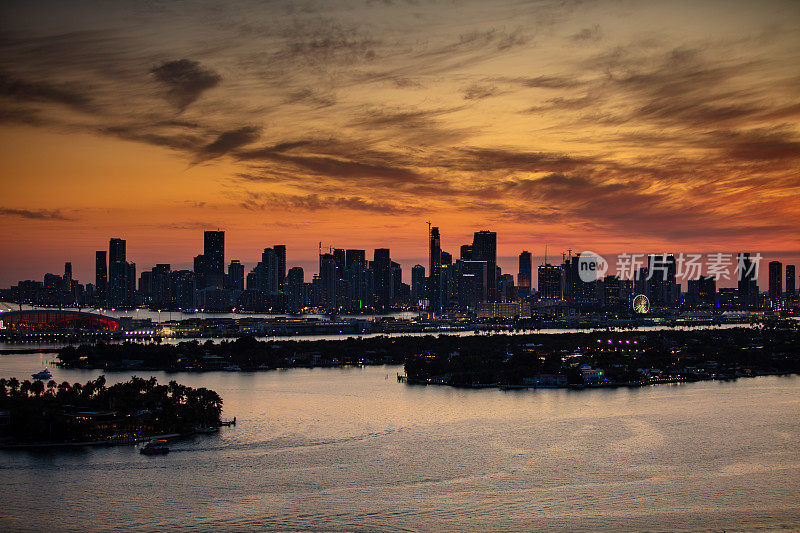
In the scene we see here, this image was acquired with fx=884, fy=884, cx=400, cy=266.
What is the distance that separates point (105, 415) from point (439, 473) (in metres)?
8.54

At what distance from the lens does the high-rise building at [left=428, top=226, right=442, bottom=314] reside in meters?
97.4

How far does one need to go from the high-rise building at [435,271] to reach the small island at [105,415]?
2955 inches

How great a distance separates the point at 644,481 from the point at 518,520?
356cm

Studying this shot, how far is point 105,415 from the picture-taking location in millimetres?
20719

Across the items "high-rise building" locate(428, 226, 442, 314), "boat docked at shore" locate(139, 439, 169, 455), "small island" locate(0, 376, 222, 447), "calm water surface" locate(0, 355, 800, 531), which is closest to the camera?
"calm water surface" locate(0, 355, 800, 531)

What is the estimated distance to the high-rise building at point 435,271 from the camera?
97438mm

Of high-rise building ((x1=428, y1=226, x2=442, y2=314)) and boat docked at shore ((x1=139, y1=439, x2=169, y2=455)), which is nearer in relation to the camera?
boat docked at shore ((x1=139, y1=439, x2=169, y2=455))

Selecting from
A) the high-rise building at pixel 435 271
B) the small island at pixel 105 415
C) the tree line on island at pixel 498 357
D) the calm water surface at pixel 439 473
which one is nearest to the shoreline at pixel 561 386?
the tree line on island at pixel 498 357

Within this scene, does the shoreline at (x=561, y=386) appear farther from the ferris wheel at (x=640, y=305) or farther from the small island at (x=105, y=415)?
the ferris wheel at (x=640, y=305)

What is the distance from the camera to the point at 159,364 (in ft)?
128

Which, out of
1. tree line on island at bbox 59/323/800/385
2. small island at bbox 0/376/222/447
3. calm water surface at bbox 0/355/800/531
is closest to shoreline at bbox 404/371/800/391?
tree line on island at bbox 59/323/800/385

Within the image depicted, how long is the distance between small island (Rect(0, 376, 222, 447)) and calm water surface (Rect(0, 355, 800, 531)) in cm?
73

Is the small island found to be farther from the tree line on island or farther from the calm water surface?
the tree line on island

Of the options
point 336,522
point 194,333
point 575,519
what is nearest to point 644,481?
point 575,519
